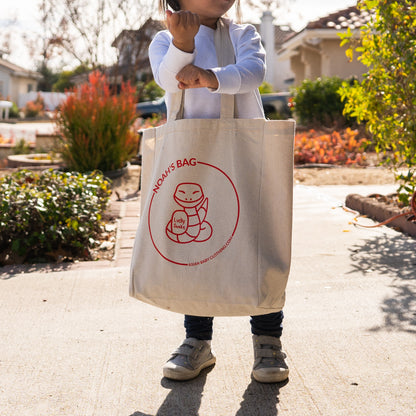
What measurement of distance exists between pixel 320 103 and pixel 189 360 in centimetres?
1247

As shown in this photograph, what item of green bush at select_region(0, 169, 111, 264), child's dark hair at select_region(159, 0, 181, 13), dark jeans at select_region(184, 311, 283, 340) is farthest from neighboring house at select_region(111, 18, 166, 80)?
dark jeans at select_region(184, 311, 283, 340)

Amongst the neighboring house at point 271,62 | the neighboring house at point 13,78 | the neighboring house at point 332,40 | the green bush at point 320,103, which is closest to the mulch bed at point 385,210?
the green bush at point 320,103

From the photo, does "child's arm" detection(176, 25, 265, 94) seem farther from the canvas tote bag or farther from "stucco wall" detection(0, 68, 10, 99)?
"stucco wall" detection(0, 68, 10, 99)

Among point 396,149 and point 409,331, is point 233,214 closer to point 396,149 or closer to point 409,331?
point 409,331

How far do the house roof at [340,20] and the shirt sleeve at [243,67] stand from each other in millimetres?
15306

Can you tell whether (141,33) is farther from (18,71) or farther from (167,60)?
(18,71)

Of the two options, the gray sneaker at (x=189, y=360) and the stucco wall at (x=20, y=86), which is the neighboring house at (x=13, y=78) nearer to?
the stucco wall at (x=20, y=86)

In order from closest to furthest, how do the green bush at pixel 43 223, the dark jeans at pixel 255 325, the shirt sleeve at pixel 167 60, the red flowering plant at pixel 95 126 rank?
the shirt sleeve at pixel 167 60, the dark jeans at pixel 255 325, the green bush at pixel 43 223, the red flowering plant at pixel 95 126

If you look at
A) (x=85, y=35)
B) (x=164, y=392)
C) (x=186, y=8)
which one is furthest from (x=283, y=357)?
(x=85, y=35)

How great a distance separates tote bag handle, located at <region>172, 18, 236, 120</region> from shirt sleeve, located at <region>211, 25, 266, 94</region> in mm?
23

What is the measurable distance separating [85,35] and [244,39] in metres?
13.1

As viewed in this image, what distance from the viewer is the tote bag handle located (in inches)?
85.1

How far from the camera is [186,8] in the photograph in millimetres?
2307

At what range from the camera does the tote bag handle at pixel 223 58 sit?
2.16 m
